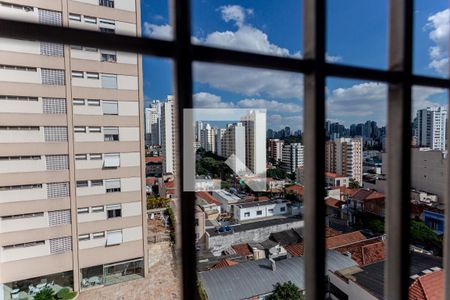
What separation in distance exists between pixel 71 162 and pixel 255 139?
25.4 ft

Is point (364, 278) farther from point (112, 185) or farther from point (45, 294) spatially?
point (45, 294)

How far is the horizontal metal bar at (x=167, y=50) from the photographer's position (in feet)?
0.75

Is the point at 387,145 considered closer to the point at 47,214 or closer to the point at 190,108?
the point at 190,108

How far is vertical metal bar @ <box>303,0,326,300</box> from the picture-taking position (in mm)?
365

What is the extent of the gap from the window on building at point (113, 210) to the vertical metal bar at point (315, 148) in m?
10.2

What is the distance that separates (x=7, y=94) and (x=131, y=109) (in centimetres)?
365

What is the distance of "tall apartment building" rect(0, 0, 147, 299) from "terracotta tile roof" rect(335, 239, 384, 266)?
23.6 feet

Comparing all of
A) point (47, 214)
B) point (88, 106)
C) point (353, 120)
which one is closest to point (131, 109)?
point (88, 106)

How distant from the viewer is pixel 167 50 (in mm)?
286

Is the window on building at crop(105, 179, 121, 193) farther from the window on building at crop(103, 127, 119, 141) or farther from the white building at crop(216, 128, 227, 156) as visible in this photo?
the white building at crop(216, 128, 227, 156)

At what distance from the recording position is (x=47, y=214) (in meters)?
8.62

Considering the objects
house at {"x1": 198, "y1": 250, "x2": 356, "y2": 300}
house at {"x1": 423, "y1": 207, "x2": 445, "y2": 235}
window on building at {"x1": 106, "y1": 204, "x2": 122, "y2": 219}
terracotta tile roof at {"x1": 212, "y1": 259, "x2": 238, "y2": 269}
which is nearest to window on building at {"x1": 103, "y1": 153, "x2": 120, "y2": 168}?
window on building at {"x1": 106, "y1": 204, "x2": 122, "y2": 219}

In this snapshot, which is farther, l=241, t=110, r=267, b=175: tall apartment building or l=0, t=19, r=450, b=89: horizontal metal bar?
l=241, t=110, r=267, b=175: tall apartment building

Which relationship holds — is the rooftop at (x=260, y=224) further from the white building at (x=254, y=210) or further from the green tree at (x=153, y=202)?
the green tree at (x=153, y=202)
